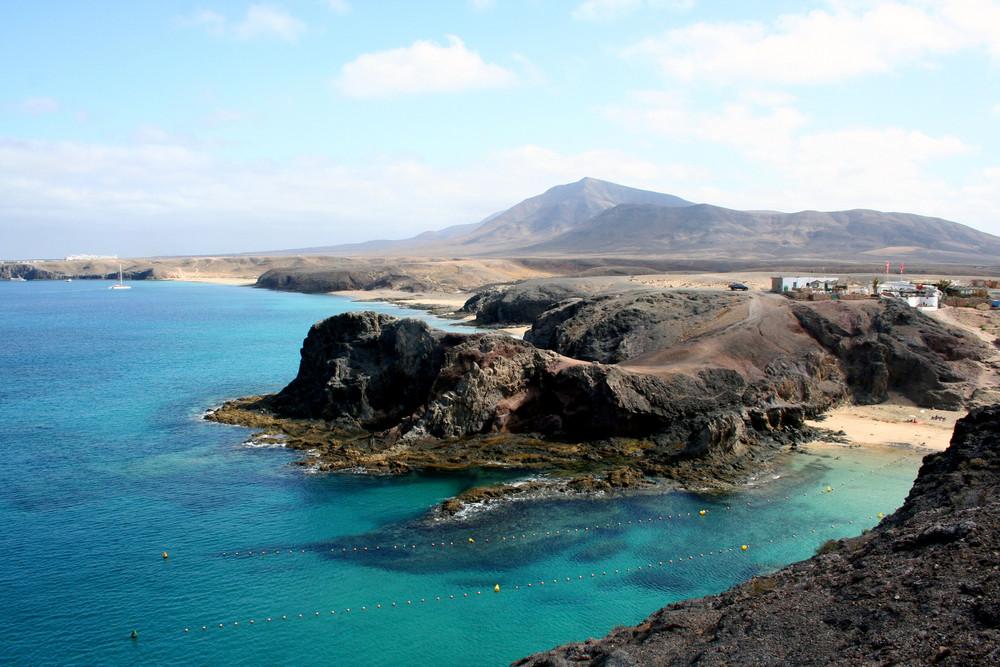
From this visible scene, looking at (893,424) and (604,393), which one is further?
(893,424)

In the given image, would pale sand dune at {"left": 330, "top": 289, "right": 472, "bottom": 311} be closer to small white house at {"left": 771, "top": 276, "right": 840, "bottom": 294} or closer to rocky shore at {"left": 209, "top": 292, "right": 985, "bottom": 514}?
small white house at {"left": 771, "top": 276, "right": 840, "bottom": 294}

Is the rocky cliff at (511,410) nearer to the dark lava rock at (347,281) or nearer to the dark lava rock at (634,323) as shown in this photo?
the dark lava rock at (634,323)

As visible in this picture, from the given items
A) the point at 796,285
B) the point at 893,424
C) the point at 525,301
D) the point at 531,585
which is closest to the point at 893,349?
the point at 893,424

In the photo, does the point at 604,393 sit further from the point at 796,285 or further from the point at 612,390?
the point at 796,285

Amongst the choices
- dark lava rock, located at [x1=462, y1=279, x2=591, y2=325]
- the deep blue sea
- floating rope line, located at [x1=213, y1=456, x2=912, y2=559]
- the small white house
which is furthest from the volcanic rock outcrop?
dark lava rock, located at [x1=462, y1=279, x2=591, y2=325]

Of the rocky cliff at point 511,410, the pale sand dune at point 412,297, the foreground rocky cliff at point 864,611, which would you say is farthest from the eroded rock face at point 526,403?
the pale sand dune at point 412,297

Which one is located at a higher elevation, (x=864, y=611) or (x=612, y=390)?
(x=612, y=390)
